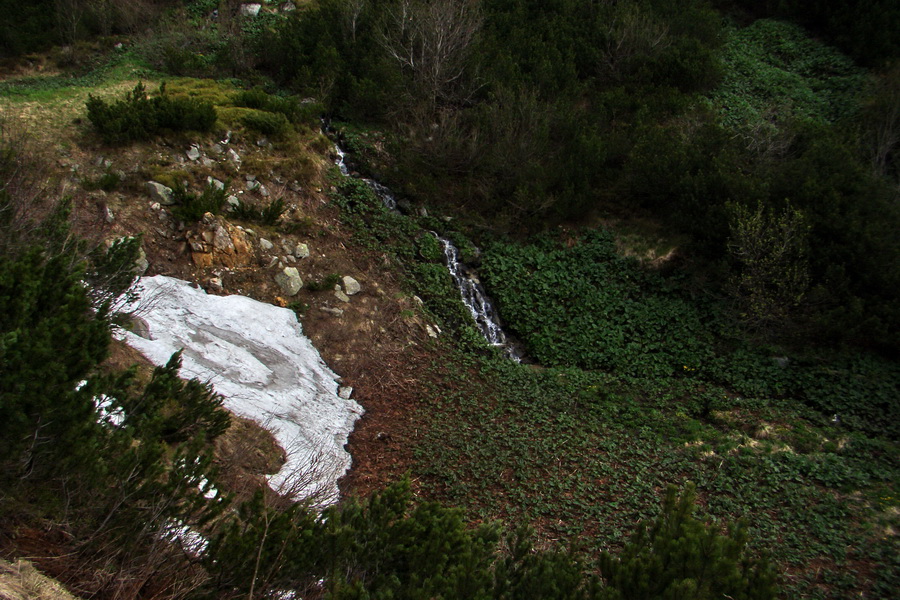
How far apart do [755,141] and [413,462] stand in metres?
11.8

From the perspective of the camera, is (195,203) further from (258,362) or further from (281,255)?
(258,362)

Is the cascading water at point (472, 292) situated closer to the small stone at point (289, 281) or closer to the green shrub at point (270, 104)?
the green shrub at point (270, 104)

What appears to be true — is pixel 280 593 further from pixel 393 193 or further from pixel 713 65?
pixel 713 65

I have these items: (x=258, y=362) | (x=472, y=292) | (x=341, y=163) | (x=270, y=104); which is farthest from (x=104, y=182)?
(x=472, y=292)

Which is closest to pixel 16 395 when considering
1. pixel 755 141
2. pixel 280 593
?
pixel 280 593

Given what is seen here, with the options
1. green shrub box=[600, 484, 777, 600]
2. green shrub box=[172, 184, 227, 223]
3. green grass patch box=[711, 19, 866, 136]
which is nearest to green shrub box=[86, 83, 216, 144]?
green shrub box=[172, 184, 227, 223]

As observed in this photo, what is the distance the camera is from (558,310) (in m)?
12.1

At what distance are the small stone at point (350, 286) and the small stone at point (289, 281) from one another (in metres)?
0.90

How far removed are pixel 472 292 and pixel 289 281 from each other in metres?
4.42

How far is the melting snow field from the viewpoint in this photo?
271 inches

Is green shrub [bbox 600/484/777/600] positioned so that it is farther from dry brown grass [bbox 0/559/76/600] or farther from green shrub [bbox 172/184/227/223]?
green shrub [bbox 172/184/227/223]

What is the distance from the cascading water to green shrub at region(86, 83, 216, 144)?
3.54m

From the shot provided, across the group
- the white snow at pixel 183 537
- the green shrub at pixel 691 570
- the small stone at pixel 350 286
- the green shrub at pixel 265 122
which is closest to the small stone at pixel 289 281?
the small stone at pixel 350 286

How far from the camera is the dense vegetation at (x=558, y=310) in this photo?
131 inches
